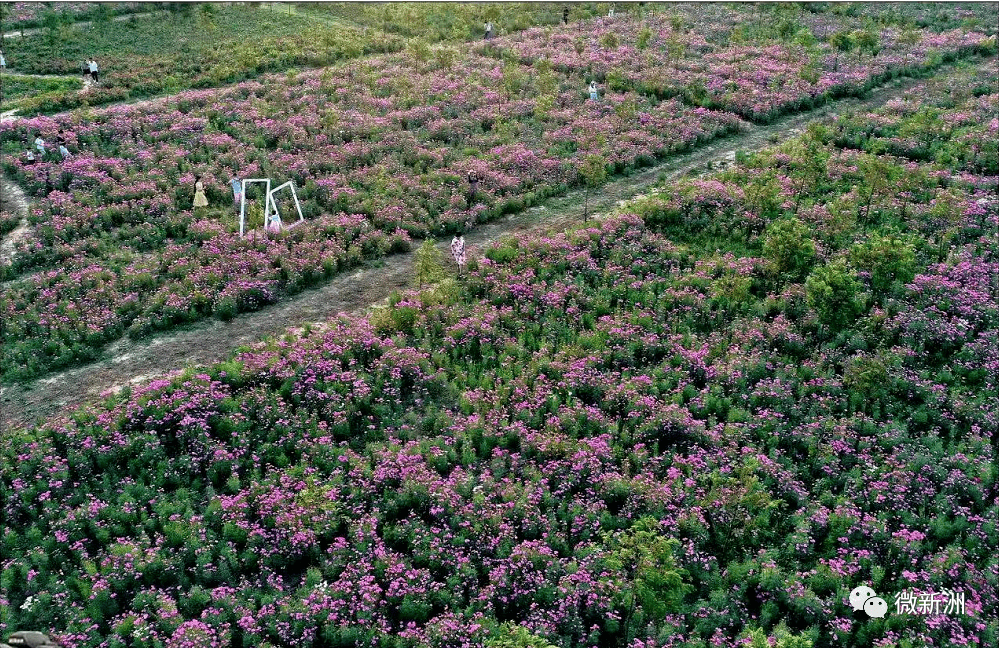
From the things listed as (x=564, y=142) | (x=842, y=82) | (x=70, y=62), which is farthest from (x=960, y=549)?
(x=70, y=62)

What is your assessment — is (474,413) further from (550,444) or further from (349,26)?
(349,26)

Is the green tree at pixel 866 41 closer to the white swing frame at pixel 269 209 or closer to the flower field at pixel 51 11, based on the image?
the white swing frame at pixel 269 209

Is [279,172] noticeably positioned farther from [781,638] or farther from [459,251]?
[781,638]

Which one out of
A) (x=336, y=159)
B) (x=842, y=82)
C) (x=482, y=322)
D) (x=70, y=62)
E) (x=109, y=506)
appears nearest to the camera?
(x=109, y=506)

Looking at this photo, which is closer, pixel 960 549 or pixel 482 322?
pixel 960 549

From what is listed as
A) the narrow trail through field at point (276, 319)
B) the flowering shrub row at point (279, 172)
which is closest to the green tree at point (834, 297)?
the narrow trail through field at point (276, 319)

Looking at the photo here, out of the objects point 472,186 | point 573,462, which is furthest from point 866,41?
point 573,462
